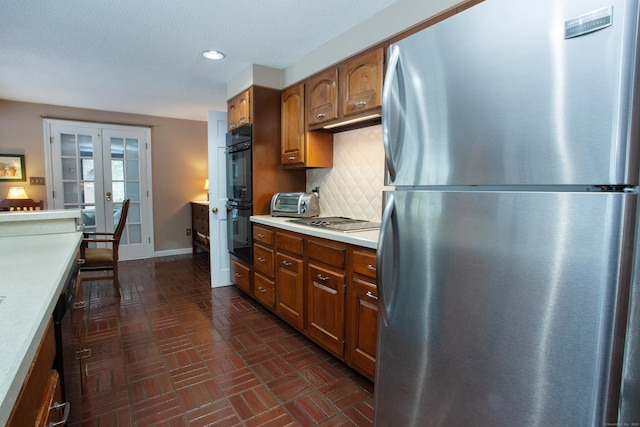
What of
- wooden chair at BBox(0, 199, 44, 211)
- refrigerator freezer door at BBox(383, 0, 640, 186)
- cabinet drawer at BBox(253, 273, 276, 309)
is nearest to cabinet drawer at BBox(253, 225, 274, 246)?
cabinet drawer at BBox(253, 273, 276, 309)

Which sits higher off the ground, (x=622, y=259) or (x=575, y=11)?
(x=575, y=11)

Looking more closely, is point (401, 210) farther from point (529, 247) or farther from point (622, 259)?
point (622, 259)

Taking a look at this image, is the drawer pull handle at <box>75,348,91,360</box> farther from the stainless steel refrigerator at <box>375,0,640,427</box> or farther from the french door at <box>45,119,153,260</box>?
the french door at <box>45,119,153,260</box>

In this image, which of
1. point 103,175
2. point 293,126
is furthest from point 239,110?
point 103,175

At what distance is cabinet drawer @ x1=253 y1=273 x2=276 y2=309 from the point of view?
273 cm

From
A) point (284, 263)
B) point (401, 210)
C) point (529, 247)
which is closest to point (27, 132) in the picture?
point (284, 263)

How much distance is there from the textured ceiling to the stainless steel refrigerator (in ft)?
4.56

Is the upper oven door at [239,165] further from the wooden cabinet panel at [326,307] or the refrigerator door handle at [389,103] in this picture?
Answer: the refrigerator door handle at [389,103]

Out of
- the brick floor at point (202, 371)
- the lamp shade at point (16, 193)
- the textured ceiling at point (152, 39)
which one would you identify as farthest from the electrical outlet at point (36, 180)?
the brick floor at point (202, 371)

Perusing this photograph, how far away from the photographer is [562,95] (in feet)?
2.44

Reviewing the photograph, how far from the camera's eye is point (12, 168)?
4180 millimetres

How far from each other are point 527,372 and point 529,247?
0.32m

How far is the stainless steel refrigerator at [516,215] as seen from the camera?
689 millimetres

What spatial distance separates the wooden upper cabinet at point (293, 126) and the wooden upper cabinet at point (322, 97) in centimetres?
12
